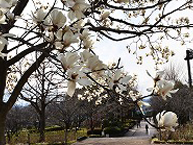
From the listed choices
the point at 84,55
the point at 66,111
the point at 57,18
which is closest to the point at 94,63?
the point at 84,55

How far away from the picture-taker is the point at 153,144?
1212 centimetres

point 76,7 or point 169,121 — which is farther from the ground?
point 76,7

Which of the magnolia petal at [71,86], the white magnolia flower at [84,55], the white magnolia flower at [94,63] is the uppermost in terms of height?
the white magnolia flower at [84,55]

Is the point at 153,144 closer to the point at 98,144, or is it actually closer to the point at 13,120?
the point at 98,144

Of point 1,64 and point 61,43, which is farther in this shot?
point 1,64

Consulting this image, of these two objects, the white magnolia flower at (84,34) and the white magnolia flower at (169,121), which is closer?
the white magnolia flower at (169,121)

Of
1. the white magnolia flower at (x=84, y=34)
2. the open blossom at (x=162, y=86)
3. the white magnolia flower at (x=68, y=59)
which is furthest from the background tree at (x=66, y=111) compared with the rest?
the white magnolia flower at (x=68, y=59)

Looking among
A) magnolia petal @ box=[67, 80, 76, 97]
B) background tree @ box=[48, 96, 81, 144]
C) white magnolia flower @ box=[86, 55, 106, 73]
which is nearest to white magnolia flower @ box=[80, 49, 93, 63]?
white magnolia flower @ box=[86, 55, 106, 73]

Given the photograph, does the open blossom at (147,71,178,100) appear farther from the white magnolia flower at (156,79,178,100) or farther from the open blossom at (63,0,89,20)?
the open blossom at (63,0,89,20)

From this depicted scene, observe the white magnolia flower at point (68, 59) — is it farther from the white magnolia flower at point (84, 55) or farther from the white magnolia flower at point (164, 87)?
the white magnolia flower at point (164, 87)

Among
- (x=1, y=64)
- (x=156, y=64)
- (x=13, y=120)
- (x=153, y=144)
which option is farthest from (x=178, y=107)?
(x=1, y=64)

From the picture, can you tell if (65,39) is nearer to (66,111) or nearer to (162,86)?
(162,86)

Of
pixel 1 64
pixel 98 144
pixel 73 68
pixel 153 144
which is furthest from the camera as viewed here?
pixel 98 144

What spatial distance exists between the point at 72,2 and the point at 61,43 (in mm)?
154
